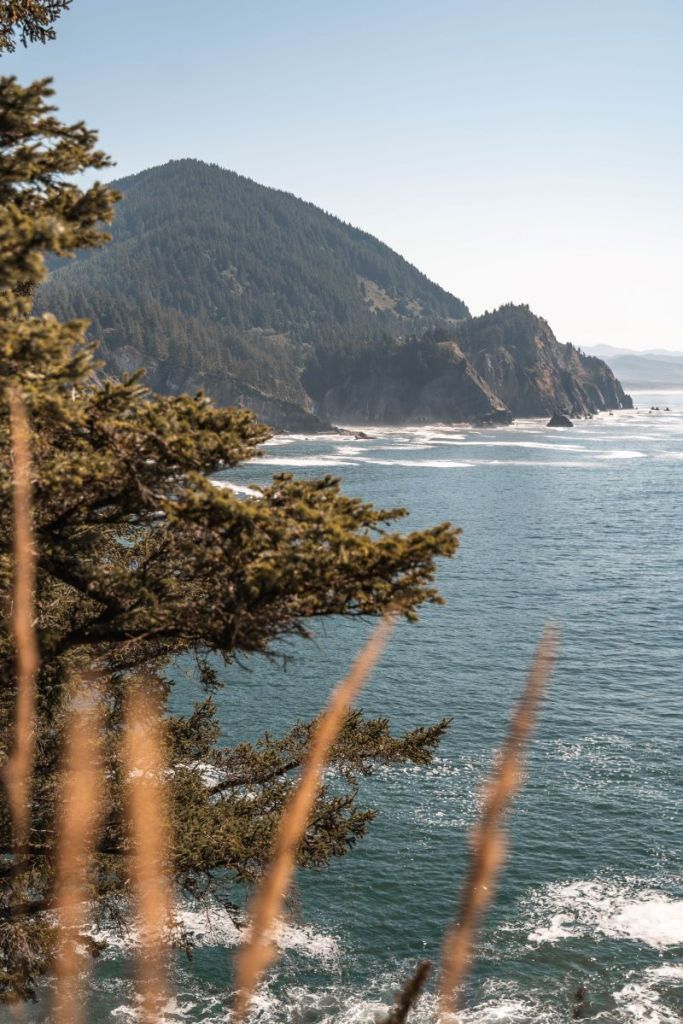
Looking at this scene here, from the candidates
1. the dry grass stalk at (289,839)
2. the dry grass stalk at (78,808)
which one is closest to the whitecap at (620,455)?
the dry grass stalk at (289,839)

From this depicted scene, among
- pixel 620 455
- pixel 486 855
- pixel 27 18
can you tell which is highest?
pixel 27 18

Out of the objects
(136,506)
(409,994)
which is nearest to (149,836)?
(136,506)

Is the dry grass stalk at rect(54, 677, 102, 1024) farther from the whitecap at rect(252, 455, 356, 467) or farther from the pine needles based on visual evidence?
the whitecap at rect(252, 455, 356, 467)

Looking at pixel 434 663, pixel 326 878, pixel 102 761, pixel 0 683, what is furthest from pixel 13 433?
pixel 434 663

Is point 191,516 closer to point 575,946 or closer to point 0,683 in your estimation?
point 0,683

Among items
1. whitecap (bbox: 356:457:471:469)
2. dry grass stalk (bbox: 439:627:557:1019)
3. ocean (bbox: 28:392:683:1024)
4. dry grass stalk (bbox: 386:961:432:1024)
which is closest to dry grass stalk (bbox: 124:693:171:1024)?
ocean (bbox: 28:392:683:1024)

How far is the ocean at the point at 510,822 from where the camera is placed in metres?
23.8

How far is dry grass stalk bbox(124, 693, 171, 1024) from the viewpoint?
1409 centimetres

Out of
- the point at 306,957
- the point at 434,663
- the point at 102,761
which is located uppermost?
the point at 102,761

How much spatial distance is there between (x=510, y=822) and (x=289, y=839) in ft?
60.2

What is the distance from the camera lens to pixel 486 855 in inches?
1135

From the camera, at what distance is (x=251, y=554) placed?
922 centimetres

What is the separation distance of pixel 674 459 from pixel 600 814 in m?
129

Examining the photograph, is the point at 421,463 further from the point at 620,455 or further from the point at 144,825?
the point at 144,825
